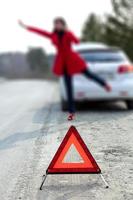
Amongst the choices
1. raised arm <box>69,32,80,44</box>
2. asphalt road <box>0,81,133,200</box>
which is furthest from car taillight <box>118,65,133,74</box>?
raised arm <box>69,32,80,44</box>

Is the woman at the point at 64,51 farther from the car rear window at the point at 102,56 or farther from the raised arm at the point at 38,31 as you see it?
the car rear window at the point at 102,56

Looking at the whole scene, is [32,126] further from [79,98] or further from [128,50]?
[128,50]

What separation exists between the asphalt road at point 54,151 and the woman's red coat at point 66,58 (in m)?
1.22

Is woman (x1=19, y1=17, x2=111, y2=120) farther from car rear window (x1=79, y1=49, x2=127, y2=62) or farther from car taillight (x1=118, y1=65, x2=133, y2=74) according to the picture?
car rear window (x1=79, y1=49, x2=127, y2=62)

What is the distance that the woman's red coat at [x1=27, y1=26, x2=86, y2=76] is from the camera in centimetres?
604

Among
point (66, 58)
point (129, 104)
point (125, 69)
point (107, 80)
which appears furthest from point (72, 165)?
point (129, 104)

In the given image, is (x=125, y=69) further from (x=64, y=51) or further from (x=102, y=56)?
(x=64, y=51)

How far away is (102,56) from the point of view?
46.0ft

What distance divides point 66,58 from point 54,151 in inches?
103

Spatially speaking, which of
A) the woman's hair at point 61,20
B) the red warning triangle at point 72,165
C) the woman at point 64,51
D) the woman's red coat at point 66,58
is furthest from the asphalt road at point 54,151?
the woman's hair at point 61,20

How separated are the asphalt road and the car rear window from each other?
1.21 m

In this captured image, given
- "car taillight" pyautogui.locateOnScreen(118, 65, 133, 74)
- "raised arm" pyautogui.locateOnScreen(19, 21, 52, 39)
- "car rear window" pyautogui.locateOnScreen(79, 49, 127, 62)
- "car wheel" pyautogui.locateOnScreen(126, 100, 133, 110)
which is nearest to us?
"raised arm" pyautogui.locateOnScreen(19, 21, 52, 39)

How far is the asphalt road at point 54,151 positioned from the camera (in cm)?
617

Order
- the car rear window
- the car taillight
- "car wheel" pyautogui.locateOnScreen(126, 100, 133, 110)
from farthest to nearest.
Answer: "car wheel" pyautogui.locateOnScreen(126, 100, 133, 110) → the car rear window → the car taillight
